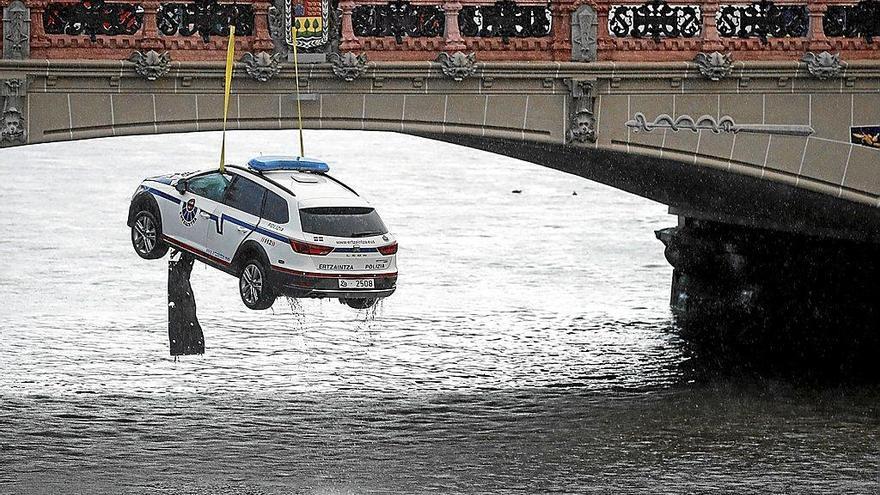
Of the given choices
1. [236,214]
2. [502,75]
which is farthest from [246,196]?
[502,75]

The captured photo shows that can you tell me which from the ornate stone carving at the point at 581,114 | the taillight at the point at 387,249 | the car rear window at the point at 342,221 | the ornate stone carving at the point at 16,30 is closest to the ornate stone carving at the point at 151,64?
the ornate stone carving at the point at 16,30

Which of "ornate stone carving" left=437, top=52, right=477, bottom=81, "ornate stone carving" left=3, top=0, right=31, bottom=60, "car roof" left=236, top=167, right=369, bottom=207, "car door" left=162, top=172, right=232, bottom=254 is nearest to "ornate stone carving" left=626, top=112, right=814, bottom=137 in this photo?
"ornate stone carving" left=437, top=52, right=477, bottom=81

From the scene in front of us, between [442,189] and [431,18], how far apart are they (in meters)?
52.8

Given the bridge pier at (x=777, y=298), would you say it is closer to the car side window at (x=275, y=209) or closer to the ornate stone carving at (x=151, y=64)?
the ornate stone carving at (x=151, y=64)

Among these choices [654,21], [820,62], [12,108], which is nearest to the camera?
[12,108]

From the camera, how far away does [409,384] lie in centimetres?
5050

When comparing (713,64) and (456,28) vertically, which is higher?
(456,28)

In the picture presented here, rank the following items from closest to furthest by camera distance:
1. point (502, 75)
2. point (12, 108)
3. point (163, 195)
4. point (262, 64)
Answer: point (163, 195)
point (12, 108)
point (262, 64)
point (502, 75)

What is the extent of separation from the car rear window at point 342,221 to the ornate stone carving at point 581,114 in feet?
31.4

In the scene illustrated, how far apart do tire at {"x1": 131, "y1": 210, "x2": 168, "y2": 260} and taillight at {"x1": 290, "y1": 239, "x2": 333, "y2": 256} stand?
109 inches

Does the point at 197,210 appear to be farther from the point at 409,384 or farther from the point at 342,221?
the point at 409,384

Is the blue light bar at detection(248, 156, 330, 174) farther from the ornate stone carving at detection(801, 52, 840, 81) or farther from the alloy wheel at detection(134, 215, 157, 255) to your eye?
the ornate stone carving at detection(801, 52, 840, 81)

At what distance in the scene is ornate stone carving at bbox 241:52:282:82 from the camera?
34.1 meters

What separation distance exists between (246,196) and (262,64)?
22.2ft
